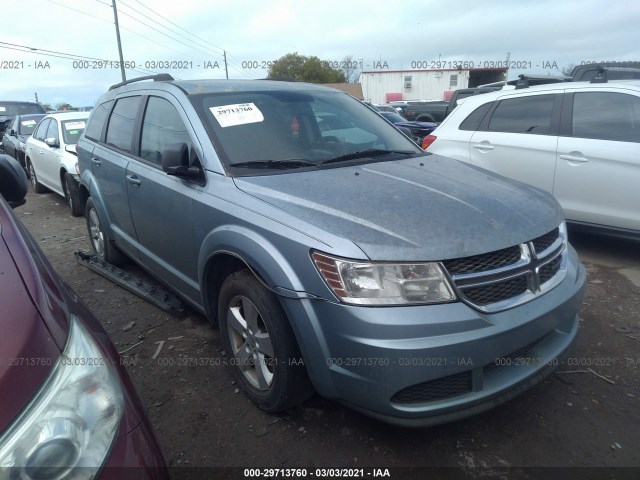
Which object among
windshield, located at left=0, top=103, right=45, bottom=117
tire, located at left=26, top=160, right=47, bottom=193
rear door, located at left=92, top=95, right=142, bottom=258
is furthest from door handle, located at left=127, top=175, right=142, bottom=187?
windshield, located at left=0, top=103, right=45, bottom=117

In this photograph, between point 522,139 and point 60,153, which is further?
point 60,153

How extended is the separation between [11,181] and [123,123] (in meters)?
1.57

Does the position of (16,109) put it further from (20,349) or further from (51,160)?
(20,349)

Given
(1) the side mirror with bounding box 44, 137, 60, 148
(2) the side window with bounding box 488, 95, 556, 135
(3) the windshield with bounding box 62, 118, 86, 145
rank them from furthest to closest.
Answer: (3) the windshield with bounding box 62, 118, 86, 145 → (1) the side mirror with bounding box 44, 137, 60, 148 → (2) the side window with bounding box 488, 95, 556, 135

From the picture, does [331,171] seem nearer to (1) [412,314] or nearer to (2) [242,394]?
(1) [412,314]

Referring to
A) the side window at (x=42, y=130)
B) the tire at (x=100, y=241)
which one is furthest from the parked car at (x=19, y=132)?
the tire at (x=100, y=241)

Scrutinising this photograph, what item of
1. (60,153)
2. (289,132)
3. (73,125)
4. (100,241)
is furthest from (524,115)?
(73,125)

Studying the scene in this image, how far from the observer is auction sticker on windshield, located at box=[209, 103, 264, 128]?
2.85 metres

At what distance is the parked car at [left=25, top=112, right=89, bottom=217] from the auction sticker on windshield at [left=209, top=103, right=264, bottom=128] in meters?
4.34

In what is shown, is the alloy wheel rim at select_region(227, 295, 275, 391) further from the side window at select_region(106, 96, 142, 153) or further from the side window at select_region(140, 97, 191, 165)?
the side window at select_region(106, 96, 142, 153)

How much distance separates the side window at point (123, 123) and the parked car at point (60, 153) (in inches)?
103

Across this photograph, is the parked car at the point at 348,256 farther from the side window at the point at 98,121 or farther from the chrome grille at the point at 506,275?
the side window at the point at 98,121

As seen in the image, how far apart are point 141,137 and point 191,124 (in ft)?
2.99

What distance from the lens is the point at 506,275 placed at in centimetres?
205
